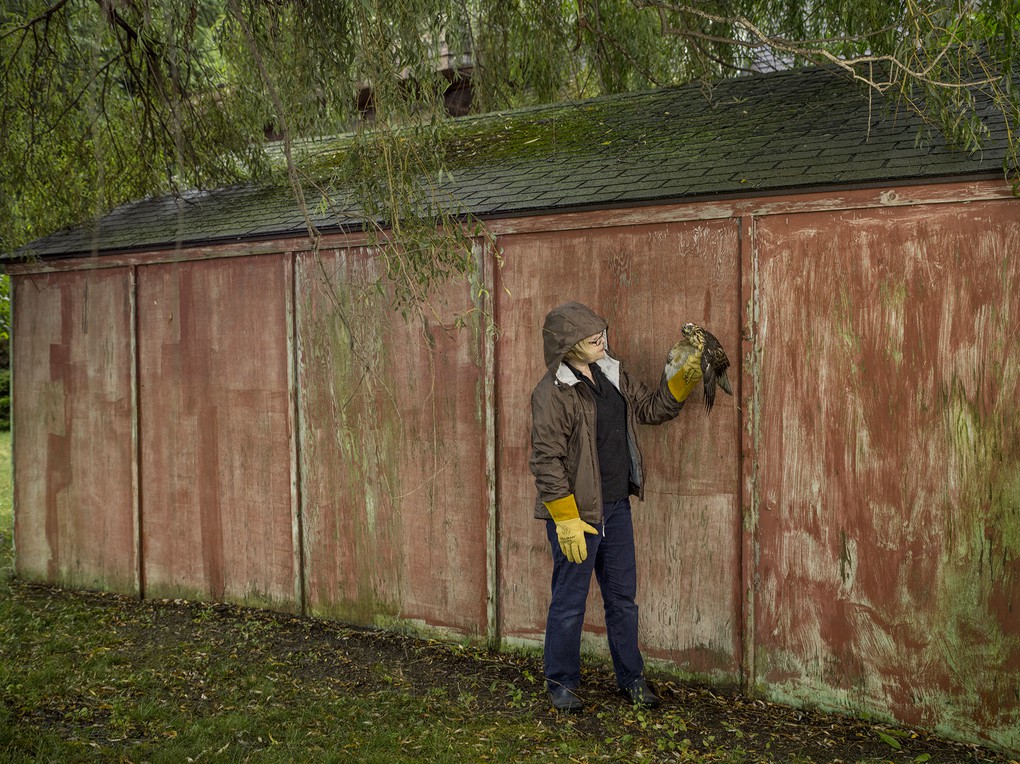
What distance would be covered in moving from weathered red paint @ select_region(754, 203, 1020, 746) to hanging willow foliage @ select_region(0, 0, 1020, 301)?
65cm

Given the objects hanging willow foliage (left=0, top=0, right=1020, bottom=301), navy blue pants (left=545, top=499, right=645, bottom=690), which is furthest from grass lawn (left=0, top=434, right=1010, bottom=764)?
hanging willow foliage (left=0, top=0, right=1020, bottom=301)

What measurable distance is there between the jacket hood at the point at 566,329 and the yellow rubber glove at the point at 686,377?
0.44 m

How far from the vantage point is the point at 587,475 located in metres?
4.57

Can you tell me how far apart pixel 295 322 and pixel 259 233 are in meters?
0.63

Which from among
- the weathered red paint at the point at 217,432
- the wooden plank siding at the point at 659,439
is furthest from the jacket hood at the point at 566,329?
the weathered red paint at the point at 217,432

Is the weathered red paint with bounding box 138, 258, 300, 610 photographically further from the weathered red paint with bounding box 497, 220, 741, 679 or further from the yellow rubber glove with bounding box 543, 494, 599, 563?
the yellow rubber glove with bounding box 543, 494, 599, 563

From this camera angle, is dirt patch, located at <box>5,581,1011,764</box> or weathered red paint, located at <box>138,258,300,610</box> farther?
weathered red paint, located at <box>138,258,300,610</box>

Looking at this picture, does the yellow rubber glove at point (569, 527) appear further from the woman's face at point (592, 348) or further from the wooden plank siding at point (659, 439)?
the wooden plank siding at point (659, 439)

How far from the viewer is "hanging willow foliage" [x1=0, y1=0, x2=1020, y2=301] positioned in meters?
4.47

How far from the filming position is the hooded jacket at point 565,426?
4488mm

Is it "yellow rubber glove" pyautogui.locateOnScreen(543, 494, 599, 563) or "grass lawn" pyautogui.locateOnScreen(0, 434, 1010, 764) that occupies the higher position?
"yellow rubber glove" pyautogui.locateOnScreen(543, 494, 599, 563)

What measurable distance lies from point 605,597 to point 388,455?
1885 millimetres

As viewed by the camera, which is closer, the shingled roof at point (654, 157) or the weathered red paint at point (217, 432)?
the shingled roof at point (654, 157)

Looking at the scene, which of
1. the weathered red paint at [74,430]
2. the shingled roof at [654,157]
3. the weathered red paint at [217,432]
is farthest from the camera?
the weathered red paint at [74,430]
